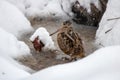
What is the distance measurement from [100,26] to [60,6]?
46.8 inches

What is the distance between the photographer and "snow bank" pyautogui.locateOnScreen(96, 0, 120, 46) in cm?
652

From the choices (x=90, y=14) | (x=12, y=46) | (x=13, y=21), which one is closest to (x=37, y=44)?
(x=12, y=46)

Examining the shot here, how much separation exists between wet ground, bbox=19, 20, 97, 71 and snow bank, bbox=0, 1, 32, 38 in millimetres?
184

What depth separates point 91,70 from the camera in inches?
125

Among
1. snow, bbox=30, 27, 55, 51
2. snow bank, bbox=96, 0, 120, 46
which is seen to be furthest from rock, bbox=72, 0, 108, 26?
snow, bbox=30, 27, 55, 51

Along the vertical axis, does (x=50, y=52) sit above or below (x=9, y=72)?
above

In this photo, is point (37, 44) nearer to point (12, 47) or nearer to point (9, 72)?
point (12, 47)

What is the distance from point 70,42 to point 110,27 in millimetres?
1082

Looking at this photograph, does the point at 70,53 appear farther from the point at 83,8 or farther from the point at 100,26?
the point at 83,8

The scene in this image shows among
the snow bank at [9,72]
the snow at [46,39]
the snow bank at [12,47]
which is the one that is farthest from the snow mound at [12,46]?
the snow bank at [9,72]

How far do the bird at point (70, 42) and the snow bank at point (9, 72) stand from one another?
1.61m

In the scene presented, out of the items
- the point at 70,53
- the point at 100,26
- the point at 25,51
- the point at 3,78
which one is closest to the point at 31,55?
the point at 25,51

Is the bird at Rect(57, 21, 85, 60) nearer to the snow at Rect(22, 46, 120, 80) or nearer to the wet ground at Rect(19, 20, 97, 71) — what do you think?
the wet ground at Rect(19, 20, 97, 71)

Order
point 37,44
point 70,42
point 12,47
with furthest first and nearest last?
point 37,44 → point 12,47 → point 70,42
